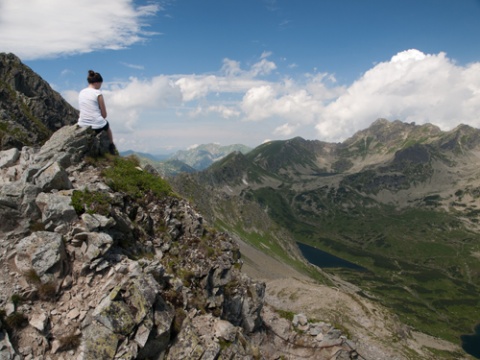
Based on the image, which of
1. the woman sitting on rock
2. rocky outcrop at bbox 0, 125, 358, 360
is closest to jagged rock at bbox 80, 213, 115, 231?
rocky outcrop at bbox 0, 125, 358, 360

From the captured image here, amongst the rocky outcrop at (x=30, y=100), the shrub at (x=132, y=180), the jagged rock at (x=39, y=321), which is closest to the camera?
the jagged rock at (x=39, y=321)

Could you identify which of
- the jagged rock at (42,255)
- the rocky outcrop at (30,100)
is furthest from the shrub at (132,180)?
the rocky outcrop at (30,100)

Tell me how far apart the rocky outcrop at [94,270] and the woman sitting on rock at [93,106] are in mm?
718

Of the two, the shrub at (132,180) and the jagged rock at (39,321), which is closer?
the jagged rock at (39,321)

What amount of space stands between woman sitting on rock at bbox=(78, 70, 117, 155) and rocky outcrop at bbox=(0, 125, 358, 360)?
0.72 meters

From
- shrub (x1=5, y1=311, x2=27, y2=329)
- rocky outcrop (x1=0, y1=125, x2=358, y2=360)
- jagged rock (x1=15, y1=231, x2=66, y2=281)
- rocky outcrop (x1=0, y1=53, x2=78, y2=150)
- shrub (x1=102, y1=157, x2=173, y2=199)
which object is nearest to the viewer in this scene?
shrub (x1=5, y1=311, x2=27, y2=329)

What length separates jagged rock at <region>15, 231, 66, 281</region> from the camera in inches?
647

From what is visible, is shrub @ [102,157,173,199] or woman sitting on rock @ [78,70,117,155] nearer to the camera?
woman sitting on rock @ [78,70,117,155]

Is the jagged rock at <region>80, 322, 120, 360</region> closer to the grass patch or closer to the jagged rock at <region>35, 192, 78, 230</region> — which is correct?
the jagged rock at <region>35, 192, 78, 230</region>

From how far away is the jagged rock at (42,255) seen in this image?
16438mm

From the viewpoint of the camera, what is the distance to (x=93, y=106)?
76.0 feet

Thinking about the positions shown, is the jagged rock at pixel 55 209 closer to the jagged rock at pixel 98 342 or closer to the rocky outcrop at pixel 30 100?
the jagged rock at pixel 98 342

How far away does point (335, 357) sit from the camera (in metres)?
40.0

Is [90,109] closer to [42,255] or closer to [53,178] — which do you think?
[53,178]
